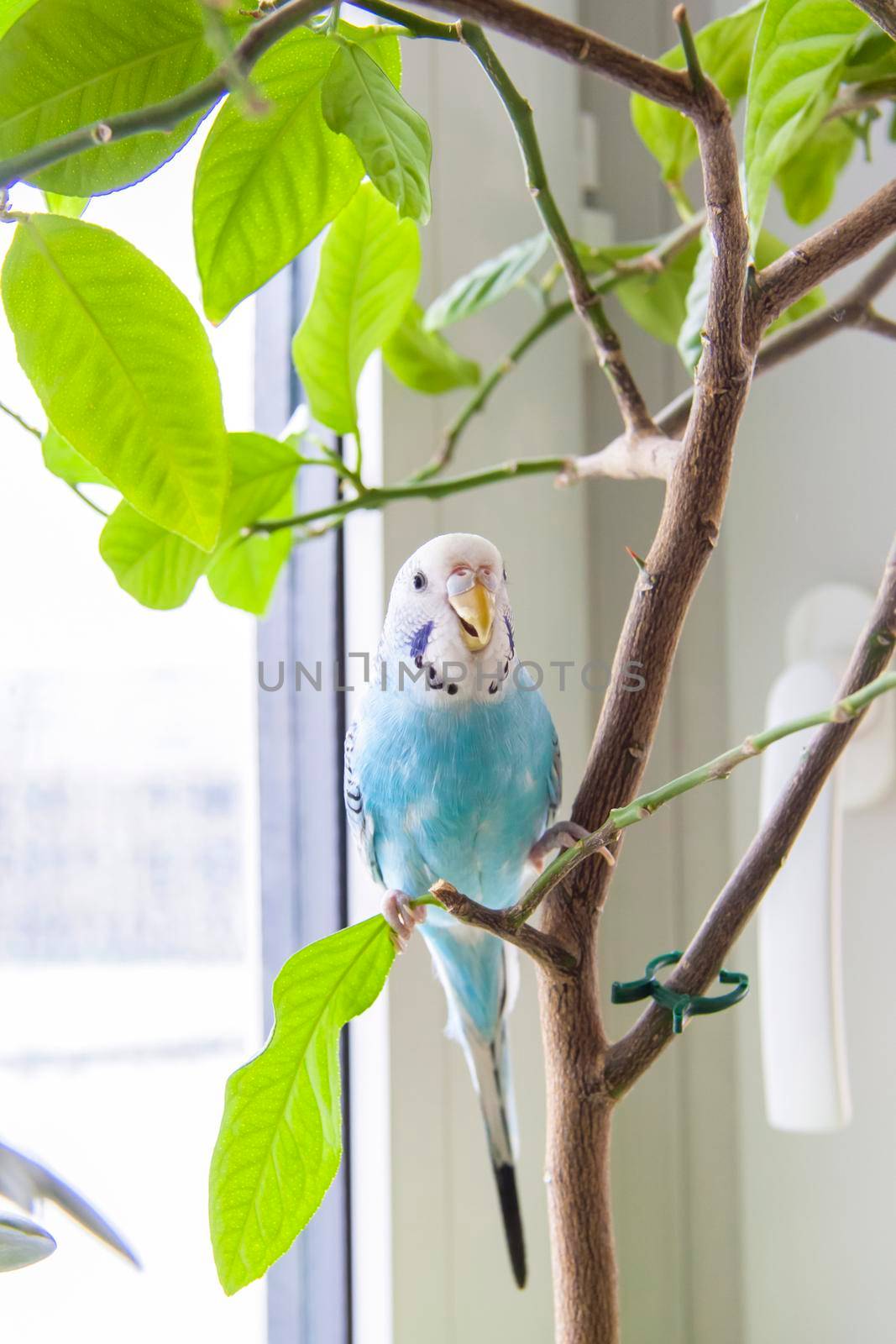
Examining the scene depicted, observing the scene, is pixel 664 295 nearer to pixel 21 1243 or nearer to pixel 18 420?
pixel 18 420

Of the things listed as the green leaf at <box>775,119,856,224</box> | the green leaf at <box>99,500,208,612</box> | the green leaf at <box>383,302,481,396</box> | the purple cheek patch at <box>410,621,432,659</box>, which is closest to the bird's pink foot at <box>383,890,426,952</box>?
the purple cheek patch at <box>410,621,432,659</box>

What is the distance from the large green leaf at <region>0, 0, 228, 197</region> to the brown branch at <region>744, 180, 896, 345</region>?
0.69 ft

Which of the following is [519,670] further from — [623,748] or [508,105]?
[508,105]

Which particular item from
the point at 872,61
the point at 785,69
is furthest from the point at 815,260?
the point at 872,61

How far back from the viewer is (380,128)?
12.7 inches

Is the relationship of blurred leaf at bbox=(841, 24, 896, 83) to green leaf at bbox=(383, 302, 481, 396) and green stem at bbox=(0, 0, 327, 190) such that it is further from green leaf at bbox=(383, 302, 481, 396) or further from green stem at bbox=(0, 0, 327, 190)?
green stem at bbox=(0, 0, 327, 190)

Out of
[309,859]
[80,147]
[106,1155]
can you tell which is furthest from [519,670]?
[106,1155]

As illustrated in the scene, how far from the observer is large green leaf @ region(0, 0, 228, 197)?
31cm

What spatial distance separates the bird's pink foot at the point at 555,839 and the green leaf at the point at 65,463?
0.28 metres

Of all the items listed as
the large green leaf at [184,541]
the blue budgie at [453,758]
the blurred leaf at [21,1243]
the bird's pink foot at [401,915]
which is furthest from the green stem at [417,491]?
the blurred leaf at [21,1243]

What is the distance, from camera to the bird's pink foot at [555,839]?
0.44 m

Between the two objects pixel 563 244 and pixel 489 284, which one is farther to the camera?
pixel 489 284

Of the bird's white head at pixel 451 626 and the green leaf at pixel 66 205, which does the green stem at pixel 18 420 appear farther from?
the bird's white head at pixel 451 626

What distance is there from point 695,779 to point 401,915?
159 millimetres
